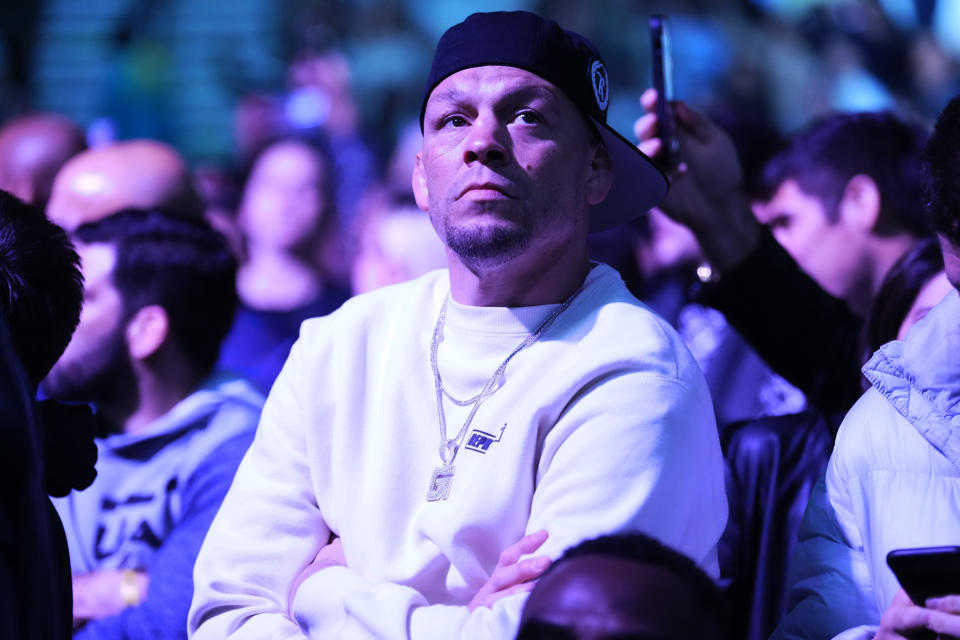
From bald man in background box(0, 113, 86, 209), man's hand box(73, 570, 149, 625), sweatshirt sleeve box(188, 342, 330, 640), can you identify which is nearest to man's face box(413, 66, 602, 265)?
sweatshirt sleeve box(188, 342, 330, 640)

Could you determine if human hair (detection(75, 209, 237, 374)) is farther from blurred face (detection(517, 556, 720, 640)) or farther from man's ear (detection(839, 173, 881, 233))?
blurred face (detection(517, 556, 720, 640))

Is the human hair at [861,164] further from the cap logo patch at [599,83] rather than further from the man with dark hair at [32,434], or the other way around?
the man with dark hair at [32,434]

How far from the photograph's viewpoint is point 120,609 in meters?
3.27

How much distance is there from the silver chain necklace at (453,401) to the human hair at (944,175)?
0.74 metres

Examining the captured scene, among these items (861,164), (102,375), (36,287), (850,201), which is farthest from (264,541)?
(861,164)

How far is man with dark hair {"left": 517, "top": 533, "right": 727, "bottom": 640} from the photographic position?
1.73 m

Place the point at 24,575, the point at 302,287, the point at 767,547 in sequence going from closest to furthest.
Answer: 1. the point at 24,575
2. the point at 767,547
3. the point at 302,287

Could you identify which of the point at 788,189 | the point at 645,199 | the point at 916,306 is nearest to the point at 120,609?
the point at 645,199

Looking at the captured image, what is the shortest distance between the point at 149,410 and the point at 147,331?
0.25m

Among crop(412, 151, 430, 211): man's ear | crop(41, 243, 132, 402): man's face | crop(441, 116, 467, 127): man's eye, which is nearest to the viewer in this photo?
crop(441, 116, 467, 127): man's eye

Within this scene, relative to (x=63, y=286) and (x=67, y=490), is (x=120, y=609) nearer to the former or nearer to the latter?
(x=67, y=490)

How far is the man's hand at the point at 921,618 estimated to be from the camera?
6.25ft

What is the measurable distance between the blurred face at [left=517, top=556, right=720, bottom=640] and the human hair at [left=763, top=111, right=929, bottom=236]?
8.44 feet

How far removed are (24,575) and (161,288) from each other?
7.06 feet
